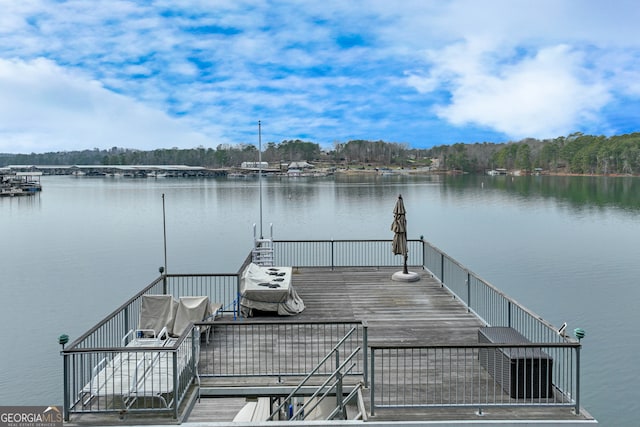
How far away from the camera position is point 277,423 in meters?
7.06

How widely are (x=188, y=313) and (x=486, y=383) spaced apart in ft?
18.5

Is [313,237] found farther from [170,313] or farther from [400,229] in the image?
[170,313]

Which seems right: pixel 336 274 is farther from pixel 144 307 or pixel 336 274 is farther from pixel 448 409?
pixel 448 409

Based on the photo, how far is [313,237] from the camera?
37.3 metres

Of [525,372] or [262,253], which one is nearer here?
[525,372]

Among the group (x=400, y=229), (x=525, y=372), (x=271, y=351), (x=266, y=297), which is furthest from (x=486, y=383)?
(x=400, y=229)

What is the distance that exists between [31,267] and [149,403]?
24.1m

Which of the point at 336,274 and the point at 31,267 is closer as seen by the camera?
the point at 336,274

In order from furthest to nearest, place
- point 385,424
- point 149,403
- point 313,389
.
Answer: point 313,389
point 149,403
point 385,424

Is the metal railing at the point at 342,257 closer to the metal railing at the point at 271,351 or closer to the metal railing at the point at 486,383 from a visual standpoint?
the metal railing at the point at 271,351

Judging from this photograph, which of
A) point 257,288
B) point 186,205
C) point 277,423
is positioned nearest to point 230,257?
point 257,288

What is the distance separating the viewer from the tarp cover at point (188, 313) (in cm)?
1058

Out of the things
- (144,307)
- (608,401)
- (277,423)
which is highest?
(144,307)

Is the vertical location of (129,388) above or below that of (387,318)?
above
